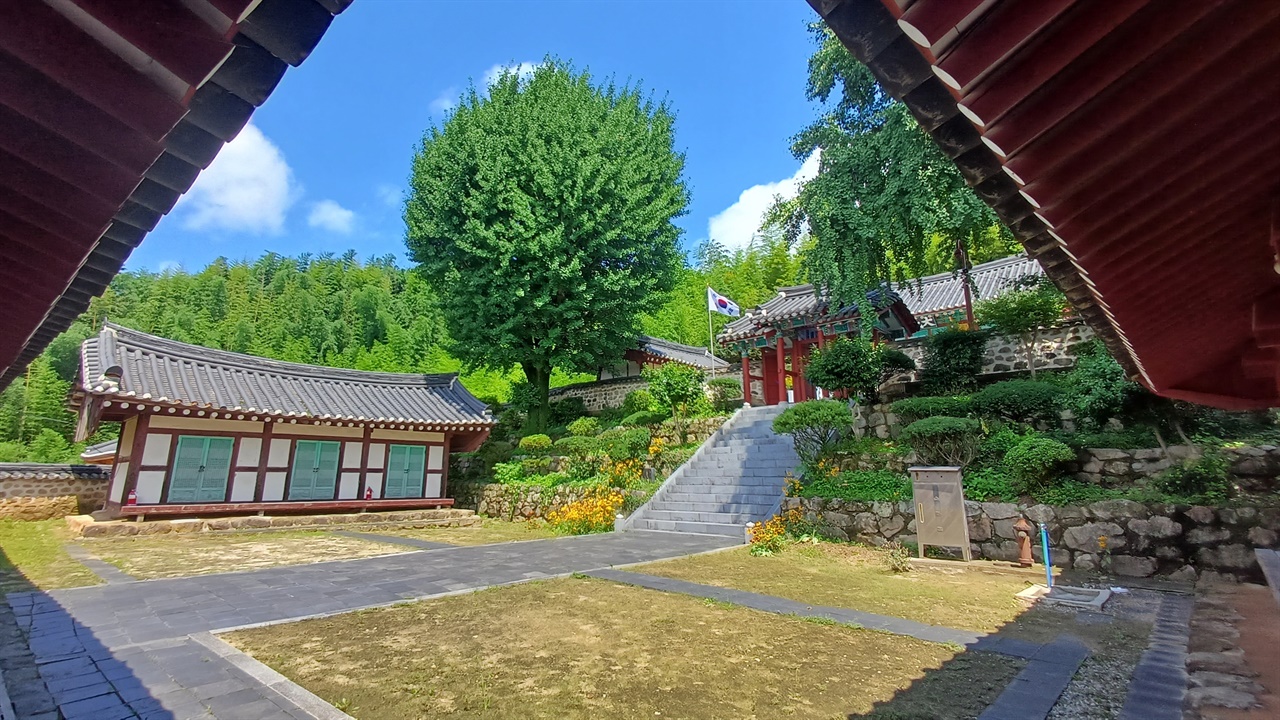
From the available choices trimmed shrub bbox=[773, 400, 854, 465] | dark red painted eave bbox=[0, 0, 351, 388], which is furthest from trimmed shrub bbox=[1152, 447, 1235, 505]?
dark red painted eave bbox=[0, 0, 351, 388]

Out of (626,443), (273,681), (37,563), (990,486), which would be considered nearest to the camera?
(273,681)

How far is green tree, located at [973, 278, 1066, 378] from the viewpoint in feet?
37.3

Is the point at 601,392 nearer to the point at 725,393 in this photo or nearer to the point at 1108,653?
the point at 725,393

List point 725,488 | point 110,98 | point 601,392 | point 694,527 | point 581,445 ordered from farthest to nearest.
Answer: point 601,392
point 581,445
point 725,488
point 694,527
point 110,98

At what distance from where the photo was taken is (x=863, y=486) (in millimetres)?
9914

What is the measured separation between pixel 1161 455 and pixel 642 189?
14014 millimetres

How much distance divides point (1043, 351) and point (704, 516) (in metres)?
8.73

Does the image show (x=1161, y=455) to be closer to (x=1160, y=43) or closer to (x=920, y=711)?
(x=920, y=711)

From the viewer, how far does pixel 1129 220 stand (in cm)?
175

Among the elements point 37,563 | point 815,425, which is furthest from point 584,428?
point 37,563

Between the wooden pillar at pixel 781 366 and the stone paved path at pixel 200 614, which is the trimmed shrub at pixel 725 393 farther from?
the stone paved path at pixel 200 614

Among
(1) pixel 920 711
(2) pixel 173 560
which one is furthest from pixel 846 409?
(2) pixel 173 560

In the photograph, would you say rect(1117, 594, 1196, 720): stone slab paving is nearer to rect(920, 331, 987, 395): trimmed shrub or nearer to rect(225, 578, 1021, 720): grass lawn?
rect(225, 578, 1021, 720): grass lawn

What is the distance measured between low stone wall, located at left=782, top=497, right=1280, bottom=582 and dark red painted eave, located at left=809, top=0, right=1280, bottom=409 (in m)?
6.74
